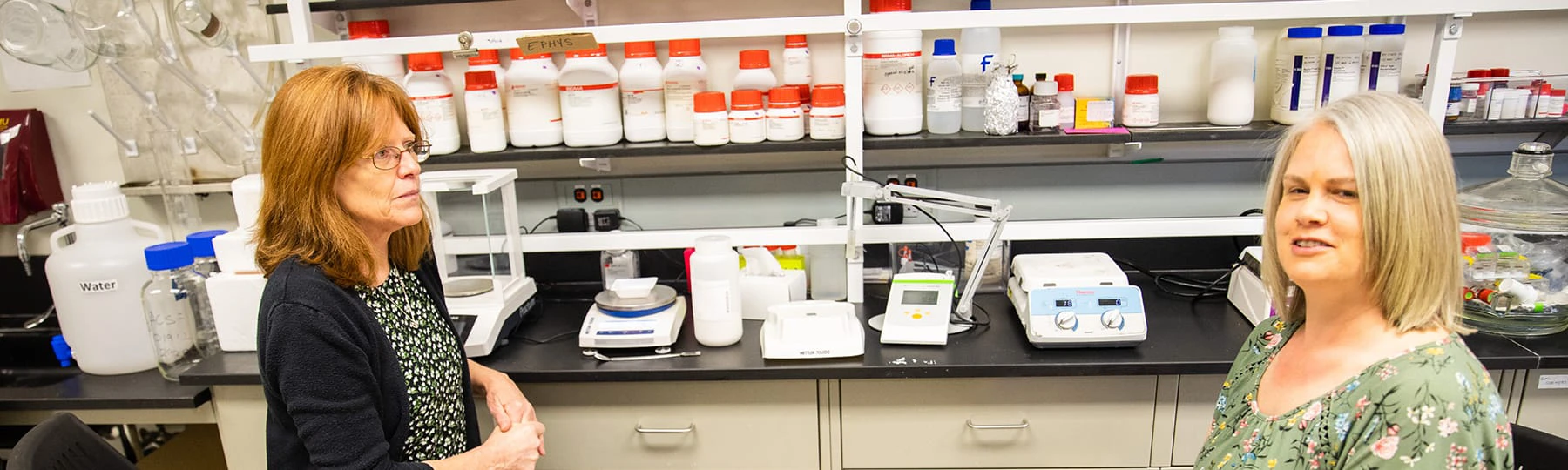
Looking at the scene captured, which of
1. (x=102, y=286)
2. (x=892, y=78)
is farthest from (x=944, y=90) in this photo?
(x=102, y=286)

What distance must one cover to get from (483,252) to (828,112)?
878 mm

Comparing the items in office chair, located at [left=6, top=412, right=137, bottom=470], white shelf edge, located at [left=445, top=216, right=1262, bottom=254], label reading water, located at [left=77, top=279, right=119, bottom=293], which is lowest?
office chair, located at [left=6, top=412, right=137, bottom=470]

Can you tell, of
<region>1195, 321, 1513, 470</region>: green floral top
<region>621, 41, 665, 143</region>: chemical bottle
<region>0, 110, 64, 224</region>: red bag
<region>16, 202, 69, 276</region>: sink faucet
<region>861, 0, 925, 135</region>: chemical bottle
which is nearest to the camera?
<region>1195, 321, 1513, 470</region>: green floral top

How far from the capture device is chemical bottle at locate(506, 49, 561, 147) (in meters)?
1.92

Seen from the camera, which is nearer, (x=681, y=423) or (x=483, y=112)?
(x=681, y=423)

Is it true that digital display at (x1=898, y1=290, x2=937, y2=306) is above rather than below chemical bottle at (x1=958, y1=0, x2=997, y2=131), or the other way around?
below

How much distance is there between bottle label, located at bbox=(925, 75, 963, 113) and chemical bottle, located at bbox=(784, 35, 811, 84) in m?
0.30

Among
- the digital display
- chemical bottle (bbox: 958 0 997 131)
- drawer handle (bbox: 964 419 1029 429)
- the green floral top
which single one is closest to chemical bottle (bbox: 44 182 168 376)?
the digital display

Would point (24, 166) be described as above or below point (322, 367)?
above

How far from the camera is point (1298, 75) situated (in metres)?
1.88

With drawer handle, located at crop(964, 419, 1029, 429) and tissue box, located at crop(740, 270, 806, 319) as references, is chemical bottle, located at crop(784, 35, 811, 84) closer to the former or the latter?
tissue box, located at crop(740, 270, 806, 319)

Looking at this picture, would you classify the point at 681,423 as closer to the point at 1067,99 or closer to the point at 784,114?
the point at 784,114

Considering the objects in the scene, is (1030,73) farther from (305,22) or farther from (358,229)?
(305,22)

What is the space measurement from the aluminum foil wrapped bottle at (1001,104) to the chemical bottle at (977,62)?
0.13ft
